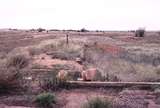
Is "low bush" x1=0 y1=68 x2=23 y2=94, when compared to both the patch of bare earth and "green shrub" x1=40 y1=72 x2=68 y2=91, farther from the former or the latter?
the patch of bare earth

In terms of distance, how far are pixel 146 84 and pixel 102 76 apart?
255 cm

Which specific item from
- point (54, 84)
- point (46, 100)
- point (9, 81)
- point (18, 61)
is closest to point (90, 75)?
point (54, 84)

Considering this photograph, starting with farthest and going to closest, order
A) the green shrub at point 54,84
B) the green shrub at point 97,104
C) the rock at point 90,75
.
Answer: the rock at point 90,75 < the green shrub at point 54,84 < the green shrub at point 97,104

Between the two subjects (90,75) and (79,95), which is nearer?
(79,95)

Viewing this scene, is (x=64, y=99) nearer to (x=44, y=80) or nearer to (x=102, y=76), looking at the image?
(x=44, y=80)

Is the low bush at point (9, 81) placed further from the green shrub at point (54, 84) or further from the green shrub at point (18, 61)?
the green shrub at point (18, 61)

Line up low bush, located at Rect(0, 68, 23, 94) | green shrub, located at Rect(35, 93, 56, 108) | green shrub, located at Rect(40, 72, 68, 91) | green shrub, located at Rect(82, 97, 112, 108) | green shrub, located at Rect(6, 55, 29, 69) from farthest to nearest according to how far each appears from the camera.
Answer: green shrub, located at Rect(6, 55, 29, 69), green shrub, located at Rect(40, 72, 68, 91), low bush, located at Rect(0, 68, 23, 94), green shrub, located at Rect(35, 93, 56, 108), green shrub, located at Rect(82, 97, 112, 108)

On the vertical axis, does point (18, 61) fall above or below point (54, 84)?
above

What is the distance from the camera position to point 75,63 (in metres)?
23.2

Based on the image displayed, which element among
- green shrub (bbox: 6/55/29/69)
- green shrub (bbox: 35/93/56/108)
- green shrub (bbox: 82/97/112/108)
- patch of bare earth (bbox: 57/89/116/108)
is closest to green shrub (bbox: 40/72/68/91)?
patch of bare earth (bbox: 57/89/116/108)

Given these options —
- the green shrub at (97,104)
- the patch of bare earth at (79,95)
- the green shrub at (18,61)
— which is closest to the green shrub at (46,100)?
the patch of bare earth at (79,95)

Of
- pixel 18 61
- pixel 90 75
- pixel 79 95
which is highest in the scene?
pixel 18 61

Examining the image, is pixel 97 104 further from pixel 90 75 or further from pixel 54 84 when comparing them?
pixel 90 75

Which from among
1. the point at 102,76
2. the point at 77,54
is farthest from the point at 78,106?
the point at 77,54
